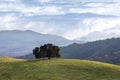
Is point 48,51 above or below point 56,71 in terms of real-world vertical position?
above

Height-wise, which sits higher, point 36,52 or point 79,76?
point 36,52

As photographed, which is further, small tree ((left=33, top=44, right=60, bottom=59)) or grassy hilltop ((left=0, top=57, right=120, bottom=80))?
small tree ((left=33, top=44, right=60, bottom=59))

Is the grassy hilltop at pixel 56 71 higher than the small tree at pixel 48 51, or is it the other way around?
the small tree at pixel 48 51

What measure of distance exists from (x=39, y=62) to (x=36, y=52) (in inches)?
520

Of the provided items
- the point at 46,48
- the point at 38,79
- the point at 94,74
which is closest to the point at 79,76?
the point at 94,74

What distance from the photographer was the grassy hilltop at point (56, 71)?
8300 centimetres

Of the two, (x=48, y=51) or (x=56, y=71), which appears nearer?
(x=56, y=71)

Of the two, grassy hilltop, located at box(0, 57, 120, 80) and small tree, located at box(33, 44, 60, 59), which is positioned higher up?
small tree, located at box(33, 44, 60, 59)

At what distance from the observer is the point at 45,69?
3565 inches

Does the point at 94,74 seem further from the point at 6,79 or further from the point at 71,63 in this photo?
the point at 6,79

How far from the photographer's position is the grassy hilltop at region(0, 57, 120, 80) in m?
83.0

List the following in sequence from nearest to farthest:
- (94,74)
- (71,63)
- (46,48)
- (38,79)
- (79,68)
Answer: (38,79) < (94,74) < (79,68) < (71,63) < (46,48)

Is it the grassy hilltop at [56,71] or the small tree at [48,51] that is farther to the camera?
the small tree at [48,51]

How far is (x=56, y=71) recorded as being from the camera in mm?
88625
